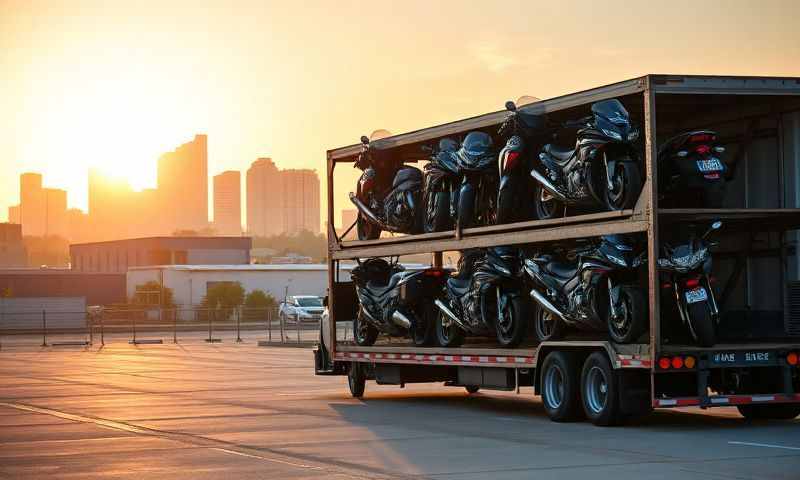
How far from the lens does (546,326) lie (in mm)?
19125

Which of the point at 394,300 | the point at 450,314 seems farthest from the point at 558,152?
the point at 394,300

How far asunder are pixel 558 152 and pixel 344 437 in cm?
493

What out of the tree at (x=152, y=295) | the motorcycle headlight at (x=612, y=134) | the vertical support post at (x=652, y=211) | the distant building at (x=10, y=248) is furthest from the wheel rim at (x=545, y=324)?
the distant building at (x=10, y=248)

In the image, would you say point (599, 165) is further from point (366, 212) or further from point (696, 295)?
point (366, 212)

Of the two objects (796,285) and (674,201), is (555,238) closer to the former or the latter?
(674,201)

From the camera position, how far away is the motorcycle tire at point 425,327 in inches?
875

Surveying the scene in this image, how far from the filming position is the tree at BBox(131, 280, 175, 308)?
93.4 metres

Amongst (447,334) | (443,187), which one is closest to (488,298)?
(447,334)

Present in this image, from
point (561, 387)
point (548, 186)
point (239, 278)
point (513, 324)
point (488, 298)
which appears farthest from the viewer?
point (239, 278)

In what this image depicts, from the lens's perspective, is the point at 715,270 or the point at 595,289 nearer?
the point at 595,289

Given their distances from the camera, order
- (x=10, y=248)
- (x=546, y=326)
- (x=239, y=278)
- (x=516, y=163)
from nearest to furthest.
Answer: (x=546, y=326) < (x=516, y=163) < (x=239, y=278) < (x=10, y=248)

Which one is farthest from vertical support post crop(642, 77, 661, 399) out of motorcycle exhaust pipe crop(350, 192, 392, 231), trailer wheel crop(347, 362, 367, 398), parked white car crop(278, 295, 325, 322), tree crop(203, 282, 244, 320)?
tree crop(203, 282, 244, 320)

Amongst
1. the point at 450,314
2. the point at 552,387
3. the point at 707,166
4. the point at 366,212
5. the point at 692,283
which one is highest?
the point at 707,166

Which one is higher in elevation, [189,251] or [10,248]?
[10,248]
